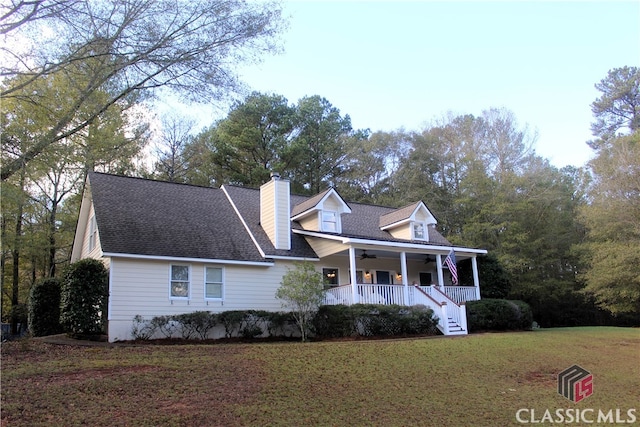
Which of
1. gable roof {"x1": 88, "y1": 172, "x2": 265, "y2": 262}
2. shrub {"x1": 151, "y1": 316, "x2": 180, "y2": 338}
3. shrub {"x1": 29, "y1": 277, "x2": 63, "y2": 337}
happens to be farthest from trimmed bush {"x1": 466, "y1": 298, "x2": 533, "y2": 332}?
shrub {"x1": 29, "y1": 277, "x2": 63, "y2": 337}

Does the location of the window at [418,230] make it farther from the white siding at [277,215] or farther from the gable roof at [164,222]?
the gable roof at [164,222]

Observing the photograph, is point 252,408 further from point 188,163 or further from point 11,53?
point 188,163

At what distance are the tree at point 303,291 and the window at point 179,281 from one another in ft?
10.5

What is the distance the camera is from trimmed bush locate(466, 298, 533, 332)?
18.1 metres

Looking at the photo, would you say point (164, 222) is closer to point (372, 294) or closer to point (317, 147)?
point (372, 294)

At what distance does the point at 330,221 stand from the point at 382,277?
3.87 meters

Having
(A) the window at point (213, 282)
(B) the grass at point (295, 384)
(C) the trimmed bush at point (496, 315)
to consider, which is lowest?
(B) the grass at point (295, 384)

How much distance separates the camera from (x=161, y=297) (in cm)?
1552

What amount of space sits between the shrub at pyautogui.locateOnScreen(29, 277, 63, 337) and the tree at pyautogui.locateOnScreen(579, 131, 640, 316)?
24839 millimetres

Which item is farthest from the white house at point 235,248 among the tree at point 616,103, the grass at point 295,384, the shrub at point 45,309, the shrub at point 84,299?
the tree at point 616,103

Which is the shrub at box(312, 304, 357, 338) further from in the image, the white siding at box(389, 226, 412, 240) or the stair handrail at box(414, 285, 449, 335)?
the white siding at box(389, 226, 412, 240)

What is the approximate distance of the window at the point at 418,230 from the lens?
72.2 feet

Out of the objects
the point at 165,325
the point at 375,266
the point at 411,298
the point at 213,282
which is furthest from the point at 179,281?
the point at 375,266

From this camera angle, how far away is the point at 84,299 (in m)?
13.9
